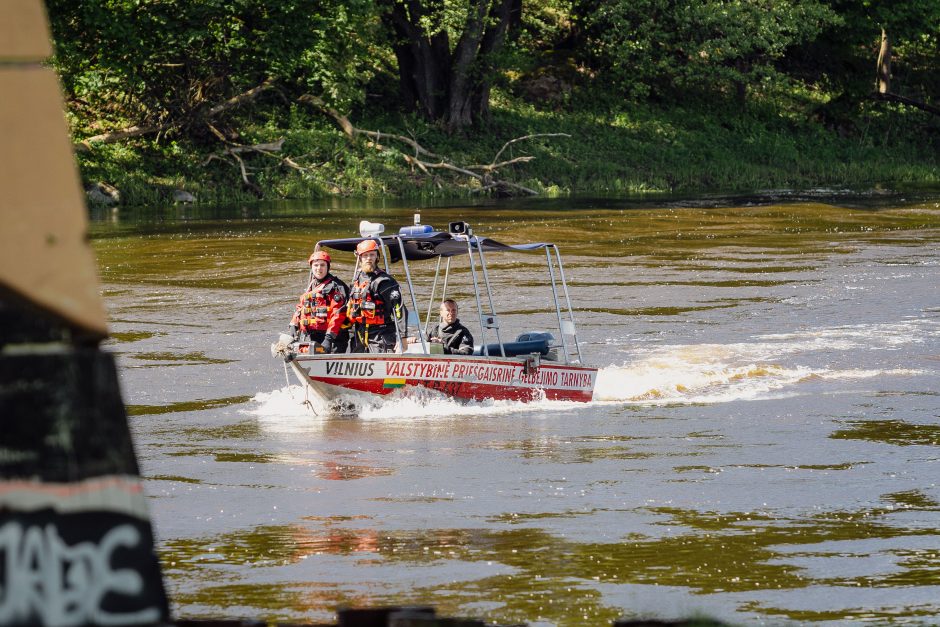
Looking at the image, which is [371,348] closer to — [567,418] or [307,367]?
[307,367]

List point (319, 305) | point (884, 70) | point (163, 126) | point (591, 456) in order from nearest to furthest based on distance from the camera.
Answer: point (591, 456) < point (319, 305) < point (163, 126) < point (884, 70)

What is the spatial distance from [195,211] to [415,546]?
3566cm

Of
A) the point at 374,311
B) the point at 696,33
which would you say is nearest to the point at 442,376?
the point at 374,311

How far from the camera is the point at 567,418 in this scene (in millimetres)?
17938

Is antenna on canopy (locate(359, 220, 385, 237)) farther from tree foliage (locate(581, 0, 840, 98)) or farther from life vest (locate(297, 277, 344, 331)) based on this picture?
tree foliage (locate(581, 0, 840, 98))

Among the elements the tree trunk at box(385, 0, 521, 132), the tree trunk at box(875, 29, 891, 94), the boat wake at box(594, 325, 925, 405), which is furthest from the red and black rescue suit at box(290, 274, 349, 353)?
the tree trunk at box(875, 29, 891, 94)

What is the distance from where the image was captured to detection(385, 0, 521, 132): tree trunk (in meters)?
53.1

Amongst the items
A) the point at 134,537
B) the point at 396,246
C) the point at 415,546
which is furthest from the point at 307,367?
the point at 134,537

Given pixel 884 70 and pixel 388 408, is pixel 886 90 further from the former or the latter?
pixel 388 408

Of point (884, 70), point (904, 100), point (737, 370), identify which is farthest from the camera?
point (884, 70)

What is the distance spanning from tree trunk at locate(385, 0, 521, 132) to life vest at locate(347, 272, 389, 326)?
35219mm

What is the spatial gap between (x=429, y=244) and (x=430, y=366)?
83.9 inches

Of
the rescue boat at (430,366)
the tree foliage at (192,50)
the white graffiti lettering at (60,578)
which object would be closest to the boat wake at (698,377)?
the rescue boat at (430,366)

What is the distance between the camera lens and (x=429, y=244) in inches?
753
